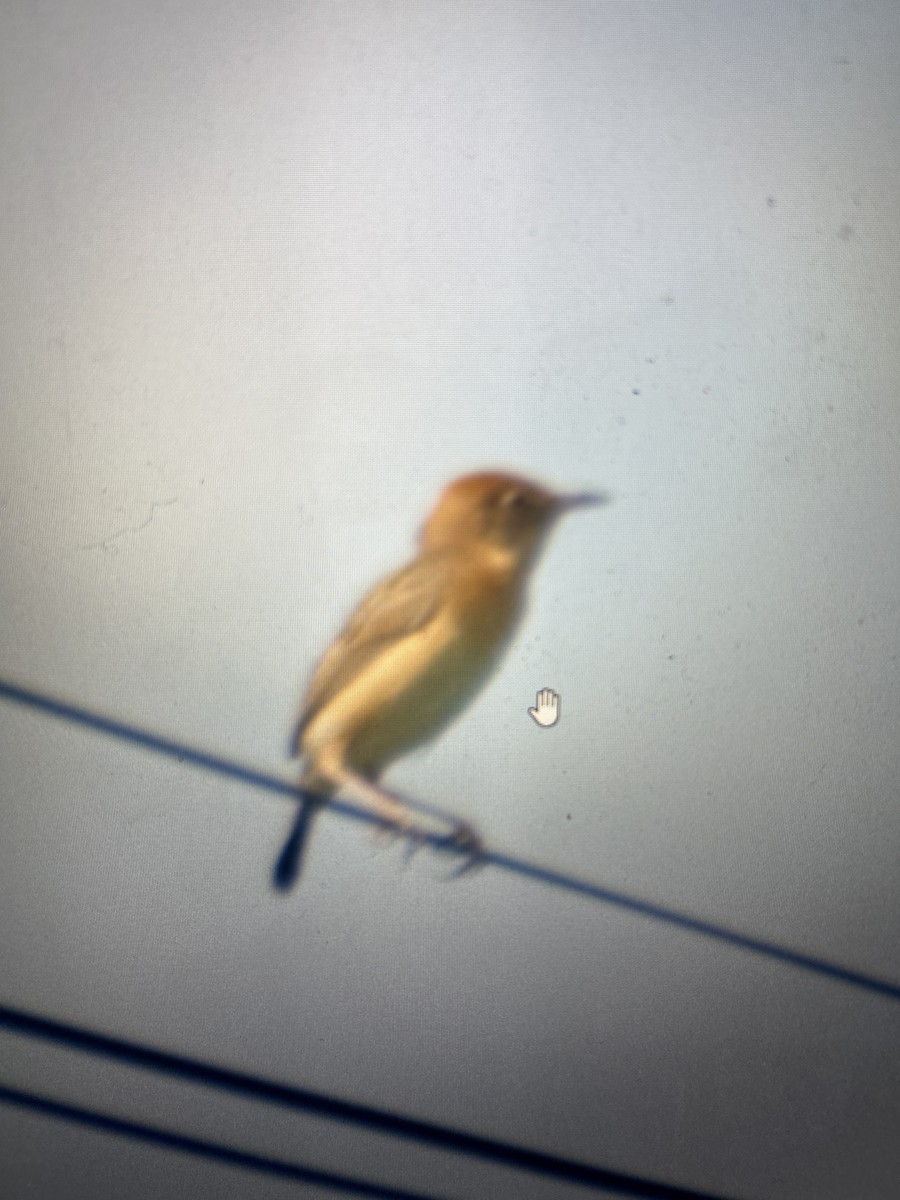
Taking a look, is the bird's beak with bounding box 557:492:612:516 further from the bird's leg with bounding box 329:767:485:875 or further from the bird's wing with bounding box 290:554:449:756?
the bird's leg with bounding box 329:767:485:875

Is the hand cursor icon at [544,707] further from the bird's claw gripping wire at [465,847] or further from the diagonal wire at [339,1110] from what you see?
the diagonal wire at [339,1110]

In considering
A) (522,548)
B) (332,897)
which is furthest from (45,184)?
(332,897)

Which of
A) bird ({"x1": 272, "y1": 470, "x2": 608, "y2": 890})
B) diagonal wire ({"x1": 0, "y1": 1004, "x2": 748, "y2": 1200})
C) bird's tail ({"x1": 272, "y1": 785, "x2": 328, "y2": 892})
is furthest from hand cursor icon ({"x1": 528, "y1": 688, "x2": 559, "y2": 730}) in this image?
diagonal wire ({"x1": 0, "y1": 1004, "x2": 748, "y2": 1200})

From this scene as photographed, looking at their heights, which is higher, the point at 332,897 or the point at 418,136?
the point at 418,136

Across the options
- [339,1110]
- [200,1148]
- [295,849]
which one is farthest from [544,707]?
[200,1148]

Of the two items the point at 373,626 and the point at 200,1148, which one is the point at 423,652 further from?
the point at 200,1148

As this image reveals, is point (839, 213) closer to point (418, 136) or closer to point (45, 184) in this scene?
point (418, 136)
